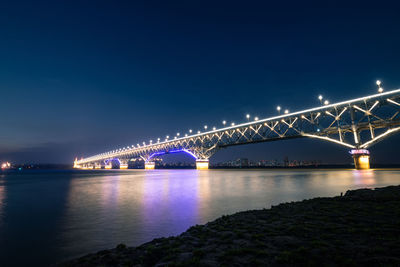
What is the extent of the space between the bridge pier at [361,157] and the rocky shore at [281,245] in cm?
4941

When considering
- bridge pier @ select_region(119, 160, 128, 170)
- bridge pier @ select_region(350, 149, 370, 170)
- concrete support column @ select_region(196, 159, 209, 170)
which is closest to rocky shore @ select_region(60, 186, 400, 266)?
bridge pier @ select_region(350, 149, 370, 170)

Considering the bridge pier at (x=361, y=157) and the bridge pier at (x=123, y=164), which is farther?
the bridge pier at (x=123, y=164)

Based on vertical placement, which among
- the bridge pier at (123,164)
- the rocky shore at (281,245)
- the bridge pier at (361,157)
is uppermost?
the bridge pier at (123,164)

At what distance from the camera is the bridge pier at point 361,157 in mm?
49812

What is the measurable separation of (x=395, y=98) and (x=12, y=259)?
61.1 m

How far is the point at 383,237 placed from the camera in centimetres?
532

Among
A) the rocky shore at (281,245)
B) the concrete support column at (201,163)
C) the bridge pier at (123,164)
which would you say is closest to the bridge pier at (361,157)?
the rocky shore at (281,245)

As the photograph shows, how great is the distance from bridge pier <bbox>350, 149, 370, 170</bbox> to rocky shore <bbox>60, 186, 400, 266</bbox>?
4941 cm

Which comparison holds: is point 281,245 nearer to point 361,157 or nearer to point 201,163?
point 361,157

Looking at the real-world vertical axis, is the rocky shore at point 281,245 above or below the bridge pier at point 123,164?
below

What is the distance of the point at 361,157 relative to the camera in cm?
5081

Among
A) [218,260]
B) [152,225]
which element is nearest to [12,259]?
[152,225]

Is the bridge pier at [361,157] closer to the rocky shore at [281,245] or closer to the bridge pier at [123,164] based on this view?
the rocky shore at [281,245]

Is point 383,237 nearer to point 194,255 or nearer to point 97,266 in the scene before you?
point 194,255
